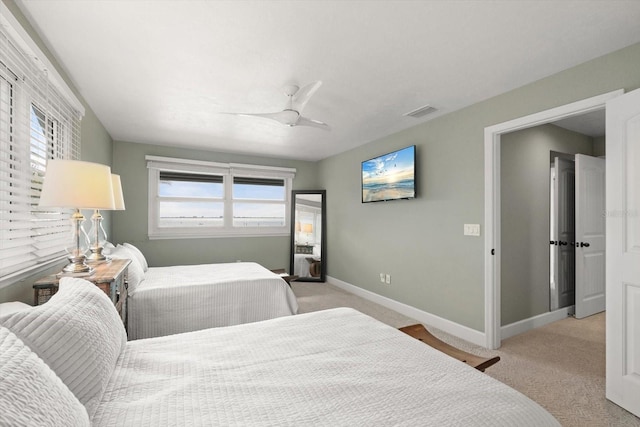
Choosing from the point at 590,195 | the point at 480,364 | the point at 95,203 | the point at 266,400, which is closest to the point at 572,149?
the point at 590,195

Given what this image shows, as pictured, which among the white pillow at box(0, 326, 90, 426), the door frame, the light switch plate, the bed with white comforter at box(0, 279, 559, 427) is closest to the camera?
the white pillow at box(0, 326, 90, 426)

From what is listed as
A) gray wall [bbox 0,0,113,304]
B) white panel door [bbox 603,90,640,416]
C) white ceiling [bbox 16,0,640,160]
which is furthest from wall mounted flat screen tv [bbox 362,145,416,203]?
gray wall [bbox 0,0,113,304]

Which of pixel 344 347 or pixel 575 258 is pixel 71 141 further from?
pixel 575 258

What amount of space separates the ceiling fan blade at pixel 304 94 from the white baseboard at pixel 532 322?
297 centimetres

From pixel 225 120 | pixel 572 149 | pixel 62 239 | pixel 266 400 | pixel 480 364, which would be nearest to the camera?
pixel 266 400

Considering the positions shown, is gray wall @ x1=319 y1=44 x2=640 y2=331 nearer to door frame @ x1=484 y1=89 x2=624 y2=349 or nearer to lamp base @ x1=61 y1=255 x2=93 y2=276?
door frame @ x1=484 y1=89 x2=624 y2=349

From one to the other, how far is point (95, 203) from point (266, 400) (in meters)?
1.54

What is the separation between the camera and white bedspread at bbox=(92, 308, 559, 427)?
920mm

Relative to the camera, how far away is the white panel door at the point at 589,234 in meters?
3.58

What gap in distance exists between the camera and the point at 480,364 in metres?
1.69

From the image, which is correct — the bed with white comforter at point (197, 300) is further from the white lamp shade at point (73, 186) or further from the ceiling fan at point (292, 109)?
the ceiling fan at point (292, 109)

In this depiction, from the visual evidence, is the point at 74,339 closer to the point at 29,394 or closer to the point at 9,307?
the point at 29,394

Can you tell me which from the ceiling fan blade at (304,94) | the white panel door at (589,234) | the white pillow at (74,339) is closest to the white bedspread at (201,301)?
the white pillow at (74,339)

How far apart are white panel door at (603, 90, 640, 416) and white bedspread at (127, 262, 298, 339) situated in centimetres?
250
